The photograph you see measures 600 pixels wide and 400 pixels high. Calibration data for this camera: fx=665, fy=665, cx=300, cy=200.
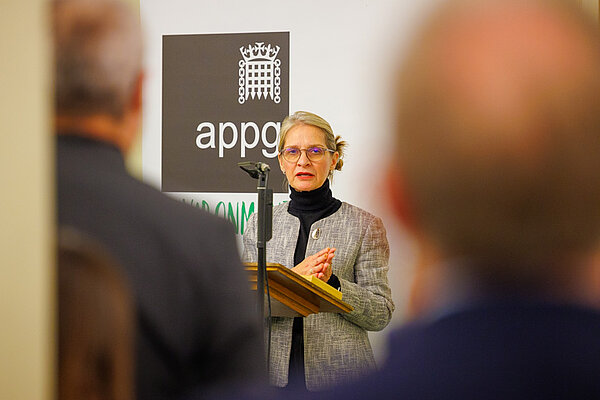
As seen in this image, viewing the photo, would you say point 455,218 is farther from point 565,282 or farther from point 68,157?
point 68,157

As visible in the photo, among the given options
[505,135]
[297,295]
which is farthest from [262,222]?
[505,135]

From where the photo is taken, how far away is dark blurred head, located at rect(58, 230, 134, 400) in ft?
2.12

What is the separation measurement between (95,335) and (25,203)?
0.16 metres

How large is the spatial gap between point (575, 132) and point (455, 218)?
104 mm

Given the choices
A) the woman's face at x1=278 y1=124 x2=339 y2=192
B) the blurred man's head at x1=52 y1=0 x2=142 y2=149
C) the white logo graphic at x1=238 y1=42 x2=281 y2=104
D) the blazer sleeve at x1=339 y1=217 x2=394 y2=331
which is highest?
the white logo graphic at x1=238 y1=42 x2=281 y2=104

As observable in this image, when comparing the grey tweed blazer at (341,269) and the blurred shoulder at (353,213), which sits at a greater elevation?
the blurred shoulder at (353,213)

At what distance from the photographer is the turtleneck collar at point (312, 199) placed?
2182 millimetres

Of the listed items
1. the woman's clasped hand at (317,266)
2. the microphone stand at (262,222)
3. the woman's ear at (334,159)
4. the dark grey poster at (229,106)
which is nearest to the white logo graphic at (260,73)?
the dark grey poster at (229,106)

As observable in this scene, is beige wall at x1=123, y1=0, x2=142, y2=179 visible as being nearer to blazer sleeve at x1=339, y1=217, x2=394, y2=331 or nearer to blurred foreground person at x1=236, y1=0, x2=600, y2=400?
blurred foreground person at x1=236, y1=0, x2=600, y2=400

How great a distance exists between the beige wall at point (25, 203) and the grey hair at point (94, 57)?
24 millimetres

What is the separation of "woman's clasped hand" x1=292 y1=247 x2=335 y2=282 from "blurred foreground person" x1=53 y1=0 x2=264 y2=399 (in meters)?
1.22

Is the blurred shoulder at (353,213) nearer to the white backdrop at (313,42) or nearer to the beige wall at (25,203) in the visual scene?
the white backdrop at (313,42)

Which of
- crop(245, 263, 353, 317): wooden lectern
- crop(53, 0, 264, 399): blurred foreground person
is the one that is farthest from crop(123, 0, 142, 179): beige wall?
crop(245, 263, 353, 317): wooden lectern

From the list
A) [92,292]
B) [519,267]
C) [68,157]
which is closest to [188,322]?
[92,292]
